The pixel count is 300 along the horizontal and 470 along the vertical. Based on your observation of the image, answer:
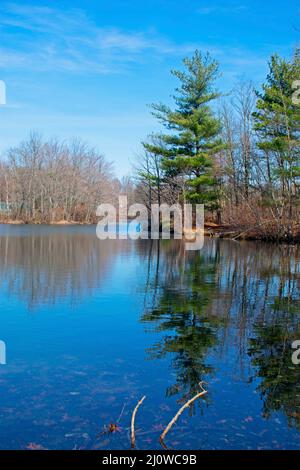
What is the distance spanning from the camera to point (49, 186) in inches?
2383

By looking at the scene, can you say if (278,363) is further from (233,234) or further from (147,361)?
(233,234)

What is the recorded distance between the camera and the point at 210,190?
3591 centimetres

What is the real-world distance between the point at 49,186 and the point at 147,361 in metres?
56.7

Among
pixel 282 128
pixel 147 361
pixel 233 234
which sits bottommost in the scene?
pixel 147 361

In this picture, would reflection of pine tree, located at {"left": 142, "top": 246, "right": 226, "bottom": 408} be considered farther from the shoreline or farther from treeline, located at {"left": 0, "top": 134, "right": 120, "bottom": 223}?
treeline, located at {"left": 0, "top": 134, "right": 120, "bottom": 223}

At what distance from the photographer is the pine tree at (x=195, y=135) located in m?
34.0

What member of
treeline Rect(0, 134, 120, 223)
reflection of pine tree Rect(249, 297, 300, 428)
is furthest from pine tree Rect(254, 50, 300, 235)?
treeline Rect(0, 134, 120, 223)

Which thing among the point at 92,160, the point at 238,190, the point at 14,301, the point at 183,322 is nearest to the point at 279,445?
the point at 183,322

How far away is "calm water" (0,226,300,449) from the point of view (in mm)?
4156

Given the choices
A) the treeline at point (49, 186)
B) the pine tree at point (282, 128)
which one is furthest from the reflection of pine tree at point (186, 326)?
the treeline at point (49, 186)

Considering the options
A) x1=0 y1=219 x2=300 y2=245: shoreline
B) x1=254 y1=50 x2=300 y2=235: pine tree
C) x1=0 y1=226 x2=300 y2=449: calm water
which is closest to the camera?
x1=0 y1=226 x2=300 y2=449: calm water

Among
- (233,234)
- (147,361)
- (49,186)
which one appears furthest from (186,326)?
(49,186)

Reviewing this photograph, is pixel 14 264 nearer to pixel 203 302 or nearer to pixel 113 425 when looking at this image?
pixel 203 302

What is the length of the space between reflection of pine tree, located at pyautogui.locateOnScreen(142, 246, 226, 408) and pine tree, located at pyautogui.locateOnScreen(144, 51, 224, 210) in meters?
22.0
